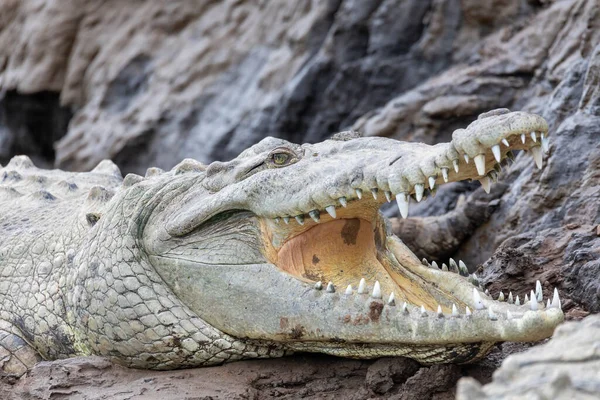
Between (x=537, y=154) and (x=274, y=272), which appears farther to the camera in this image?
(x=274, y=272)

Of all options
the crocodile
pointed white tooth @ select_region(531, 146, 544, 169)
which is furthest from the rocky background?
pointed white tooth @ select_region(531, 146, 544, 169)

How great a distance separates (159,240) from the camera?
3.67 meters

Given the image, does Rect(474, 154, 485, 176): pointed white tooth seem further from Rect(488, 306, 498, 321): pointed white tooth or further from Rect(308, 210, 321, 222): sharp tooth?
Rect(308, 210, 321, 222): sharp tooth

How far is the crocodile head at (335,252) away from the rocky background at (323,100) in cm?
23

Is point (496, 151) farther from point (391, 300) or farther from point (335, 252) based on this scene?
point (335, 252)

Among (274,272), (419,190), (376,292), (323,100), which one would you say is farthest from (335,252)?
(323,100)

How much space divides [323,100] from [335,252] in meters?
5.75

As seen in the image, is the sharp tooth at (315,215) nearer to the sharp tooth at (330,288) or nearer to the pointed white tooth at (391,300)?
the sharp tooth at (330,288)

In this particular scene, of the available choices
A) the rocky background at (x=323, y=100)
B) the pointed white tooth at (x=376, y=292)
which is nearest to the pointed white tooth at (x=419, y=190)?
the pointed white tooth at (x=376, y=292)

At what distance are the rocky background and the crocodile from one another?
0.17 m

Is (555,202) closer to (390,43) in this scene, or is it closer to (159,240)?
(159,240)

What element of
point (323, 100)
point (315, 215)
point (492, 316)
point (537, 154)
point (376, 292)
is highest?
point (323, 100)

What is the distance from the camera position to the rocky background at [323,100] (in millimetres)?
3549

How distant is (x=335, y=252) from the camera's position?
12.0 ft
